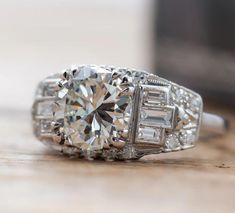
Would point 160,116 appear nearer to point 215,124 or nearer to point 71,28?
point 215,124

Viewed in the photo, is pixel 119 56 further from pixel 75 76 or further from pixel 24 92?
pixel 75 76

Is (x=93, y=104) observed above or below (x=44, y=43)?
above

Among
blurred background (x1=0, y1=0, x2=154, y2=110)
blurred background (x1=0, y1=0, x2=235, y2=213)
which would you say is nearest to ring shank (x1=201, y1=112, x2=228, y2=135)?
blurred background (x1=0, y1=0, x2=235, y2=213)

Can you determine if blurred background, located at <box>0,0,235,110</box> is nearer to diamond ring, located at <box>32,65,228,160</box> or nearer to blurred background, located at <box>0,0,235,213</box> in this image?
blurred background, located at <box>0,0,235,213</box>

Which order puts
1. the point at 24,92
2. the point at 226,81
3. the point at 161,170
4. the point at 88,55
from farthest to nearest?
the point at 88,55 → the point at 24,92 → the point at 226,81 → the point at 161,170

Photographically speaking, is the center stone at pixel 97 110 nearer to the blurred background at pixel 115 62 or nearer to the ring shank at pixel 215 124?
the blurred background at pixel 115 62

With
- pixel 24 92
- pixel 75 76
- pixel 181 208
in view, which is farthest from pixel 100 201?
pixel 24 92
